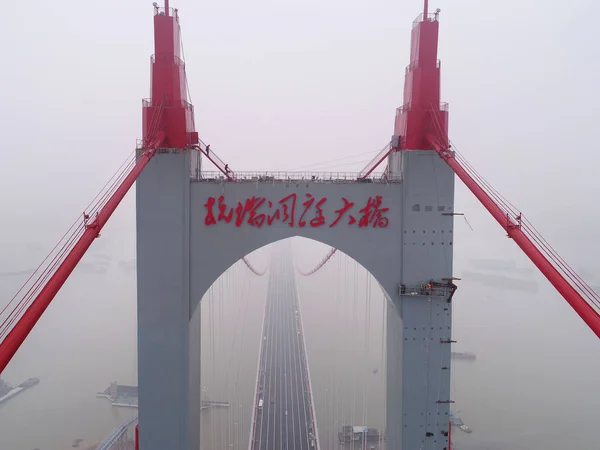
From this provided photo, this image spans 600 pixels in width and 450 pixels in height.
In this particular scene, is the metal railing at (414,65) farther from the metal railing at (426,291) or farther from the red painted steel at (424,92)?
the metal railing at (426,291)

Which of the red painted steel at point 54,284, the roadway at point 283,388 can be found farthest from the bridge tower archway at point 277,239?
the roadway at point 283,388

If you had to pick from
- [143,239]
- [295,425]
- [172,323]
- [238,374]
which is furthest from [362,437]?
[143,239]

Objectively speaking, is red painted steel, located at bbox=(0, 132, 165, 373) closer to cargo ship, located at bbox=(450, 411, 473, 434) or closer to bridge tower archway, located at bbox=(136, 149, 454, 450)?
bridge tower archway, located at bbox=(136, 149, 454, 450)

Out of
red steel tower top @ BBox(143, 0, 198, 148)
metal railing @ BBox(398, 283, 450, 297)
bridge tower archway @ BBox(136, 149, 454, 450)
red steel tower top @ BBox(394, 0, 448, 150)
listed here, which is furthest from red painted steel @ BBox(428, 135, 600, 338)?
red steel tower top @ BBox(143, 0, 198, 148)

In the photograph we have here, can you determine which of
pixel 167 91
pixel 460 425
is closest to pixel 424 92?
pixel 167 91

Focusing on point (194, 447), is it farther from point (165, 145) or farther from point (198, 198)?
point (165, 145)

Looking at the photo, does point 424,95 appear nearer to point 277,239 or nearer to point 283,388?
point 277,239

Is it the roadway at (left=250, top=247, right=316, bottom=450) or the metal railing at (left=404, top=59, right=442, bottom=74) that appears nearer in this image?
the metal railing at (left=404, top=59, right=442, bottom=74)
